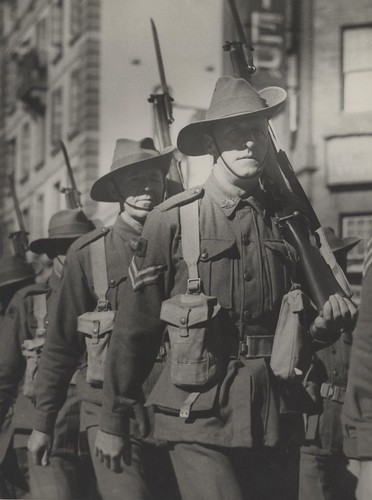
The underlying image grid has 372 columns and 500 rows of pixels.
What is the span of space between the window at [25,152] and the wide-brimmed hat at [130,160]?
5.96 metres

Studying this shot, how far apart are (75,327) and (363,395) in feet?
10.4

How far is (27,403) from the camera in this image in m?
8.13

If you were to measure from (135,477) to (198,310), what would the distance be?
1659mm

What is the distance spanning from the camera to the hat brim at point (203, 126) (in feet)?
17.3

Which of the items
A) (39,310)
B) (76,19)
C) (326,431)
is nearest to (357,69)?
(326,431)

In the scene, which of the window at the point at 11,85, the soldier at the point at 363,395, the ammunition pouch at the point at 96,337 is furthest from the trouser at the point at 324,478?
the window at the point at 11,85

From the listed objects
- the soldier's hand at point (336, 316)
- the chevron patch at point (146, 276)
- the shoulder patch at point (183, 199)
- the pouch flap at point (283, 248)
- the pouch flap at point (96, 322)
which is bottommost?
the pouch flap at point (96, 322)

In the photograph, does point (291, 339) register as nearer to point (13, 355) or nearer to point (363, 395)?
point (363, 395)

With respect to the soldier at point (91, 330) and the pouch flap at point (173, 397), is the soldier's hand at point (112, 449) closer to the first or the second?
the pouch flap at point (173, 397)

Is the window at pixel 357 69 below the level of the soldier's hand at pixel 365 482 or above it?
above

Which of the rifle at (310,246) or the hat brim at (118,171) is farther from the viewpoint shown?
the hat brim at (118,171)

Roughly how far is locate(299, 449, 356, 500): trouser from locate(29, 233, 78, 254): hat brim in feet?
7.59

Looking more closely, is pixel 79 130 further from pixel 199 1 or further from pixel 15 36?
pixel 199 1

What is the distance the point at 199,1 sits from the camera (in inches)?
374
